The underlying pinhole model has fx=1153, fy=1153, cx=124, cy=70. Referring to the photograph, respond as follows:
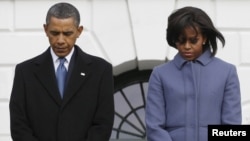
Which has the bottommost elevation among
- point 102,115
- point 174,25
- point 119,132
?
point 119,132

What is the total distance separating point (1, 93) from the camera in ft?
34.8

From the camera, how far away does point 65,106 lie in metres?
6.89

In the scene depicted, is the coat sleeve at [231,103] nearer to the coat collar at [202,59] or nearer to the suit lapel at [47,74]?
the coat collar at [202,59]

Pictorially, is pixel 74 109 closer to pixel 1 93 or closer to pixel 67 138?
pixel 67 138

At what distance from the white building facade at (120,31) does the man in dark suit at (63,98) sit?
350 cm

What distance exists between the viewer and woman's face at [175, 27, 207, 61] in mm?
6688

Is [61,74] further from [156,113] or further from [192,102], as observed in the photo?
[192,102]

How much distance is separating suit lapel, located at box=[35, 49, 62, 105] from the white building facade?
3.44 metres

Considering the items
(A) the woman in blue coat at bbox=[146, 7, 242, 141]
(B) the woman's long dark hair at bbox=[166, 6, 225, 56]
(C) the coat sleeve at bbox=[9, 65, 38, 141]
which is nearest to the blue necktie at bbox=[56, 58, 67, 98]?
(C) the coat sleeve at bbox=[9, 65, 38, 141]

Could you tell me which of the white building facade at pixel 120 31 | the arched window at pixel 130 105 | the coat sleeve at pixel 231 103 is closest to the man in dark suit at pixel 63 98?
the coat sleeve at pixel 231 103

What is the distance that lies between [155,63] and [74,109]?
381 cm

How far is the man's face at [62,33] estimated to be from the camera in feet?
22.5

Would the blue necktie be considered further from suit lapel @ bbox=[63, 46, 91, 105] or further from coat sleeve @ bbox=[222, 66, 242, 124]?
coat sleeve @ bbox=[222, 66, 242, 124]

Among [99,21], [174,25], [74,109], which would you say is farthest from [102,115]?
[99,21]
